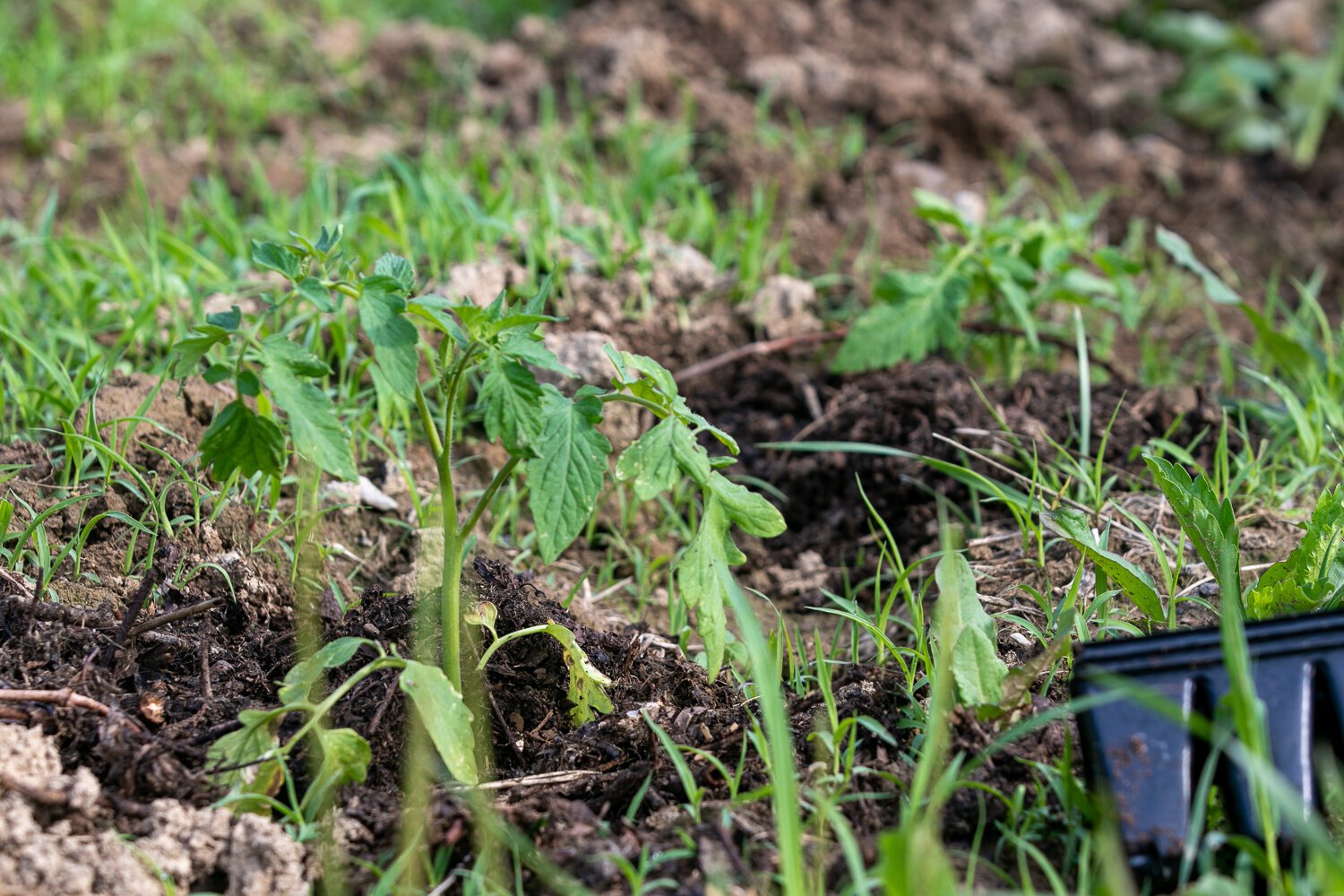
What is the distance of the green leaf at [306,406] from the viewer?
57.4 inches

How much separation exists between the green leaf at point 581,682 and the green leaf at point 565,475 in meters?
0.21

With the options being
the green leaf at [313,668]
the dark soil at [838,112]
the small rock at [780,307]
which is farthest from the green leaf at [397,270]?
the dark soil at [838,112]

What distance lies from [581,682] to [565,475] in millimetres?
353

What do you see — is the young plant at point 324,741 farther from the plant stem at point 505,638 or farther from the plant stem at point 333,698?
the plant stem at point 505,638

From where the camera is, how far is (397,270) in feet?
5.19

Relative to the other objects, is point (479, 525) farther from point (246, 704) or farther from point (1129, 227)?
point (1129, 227)

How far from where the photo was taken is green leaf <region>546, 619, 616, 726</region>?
165cm

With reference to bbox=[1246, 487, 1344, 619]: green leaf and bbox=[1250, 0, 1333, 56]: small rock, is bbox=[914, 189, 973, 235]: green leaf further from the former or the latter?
bbox=[1250, 0, 1333, 56]: small rock

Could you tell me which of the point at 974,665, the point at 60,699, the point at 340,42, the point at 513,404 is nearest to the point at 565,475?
the point at 513,404

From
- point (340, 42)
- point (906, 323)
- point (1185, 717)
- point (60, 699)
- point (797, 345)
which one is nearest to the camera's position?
point (1185, 717)

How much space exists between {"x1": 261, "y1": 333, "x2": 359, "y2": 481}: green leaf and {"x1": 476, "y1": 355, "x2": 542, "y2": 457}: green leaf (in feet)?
0.62

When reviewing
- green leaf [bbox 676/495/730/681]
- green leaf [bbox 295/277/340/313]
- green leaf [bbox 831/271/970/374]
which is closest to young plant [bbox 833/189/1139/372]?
green leaf [bbox 831/271/970/374]

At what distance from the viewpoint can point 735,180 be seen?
353cm

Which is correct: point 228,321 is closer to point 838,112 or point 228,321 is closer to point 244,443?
point 244,443
